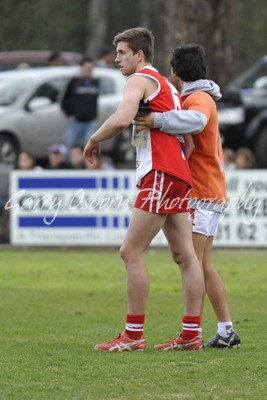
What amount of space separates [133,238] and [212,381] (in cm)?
151

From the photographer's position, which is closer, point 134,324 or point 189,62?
point 134,324

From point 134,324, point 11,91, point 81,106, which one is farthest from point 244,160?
point 134,324

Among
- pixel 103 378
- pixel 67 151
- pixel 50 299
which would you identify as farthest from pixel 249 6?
pixel 103 378

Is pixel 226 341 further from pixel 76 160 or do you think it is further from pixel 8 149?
pixel 8 149

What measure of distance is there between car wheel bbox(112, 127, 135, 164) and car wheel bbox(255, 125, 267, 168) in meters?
2.76

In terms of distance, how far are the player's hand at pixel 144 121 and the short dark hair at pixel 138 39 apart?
0.45m

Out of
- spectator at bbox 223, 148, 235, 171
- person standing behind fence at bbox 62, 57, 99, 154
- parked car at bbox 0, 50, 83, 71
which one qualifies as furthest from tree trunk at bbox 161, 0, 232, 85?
spectator at bbox 223, 148, 235, 171

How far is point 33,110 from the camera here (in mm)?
24438

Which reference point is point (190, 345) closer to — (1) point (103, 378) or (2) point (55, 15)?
(1) point (103, 378)

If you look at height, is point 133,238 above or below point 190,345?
above

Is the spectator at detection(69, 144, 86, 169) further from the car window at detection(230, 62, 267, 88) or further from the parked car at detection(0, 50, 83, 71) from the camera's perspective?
the parked car at detection(0, 50, 83, 71)

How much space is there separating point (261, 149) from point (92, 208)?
18.0 feet

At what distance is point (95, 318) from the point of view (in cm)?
1132

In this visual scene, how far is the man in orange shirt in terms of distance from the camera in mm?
8898
